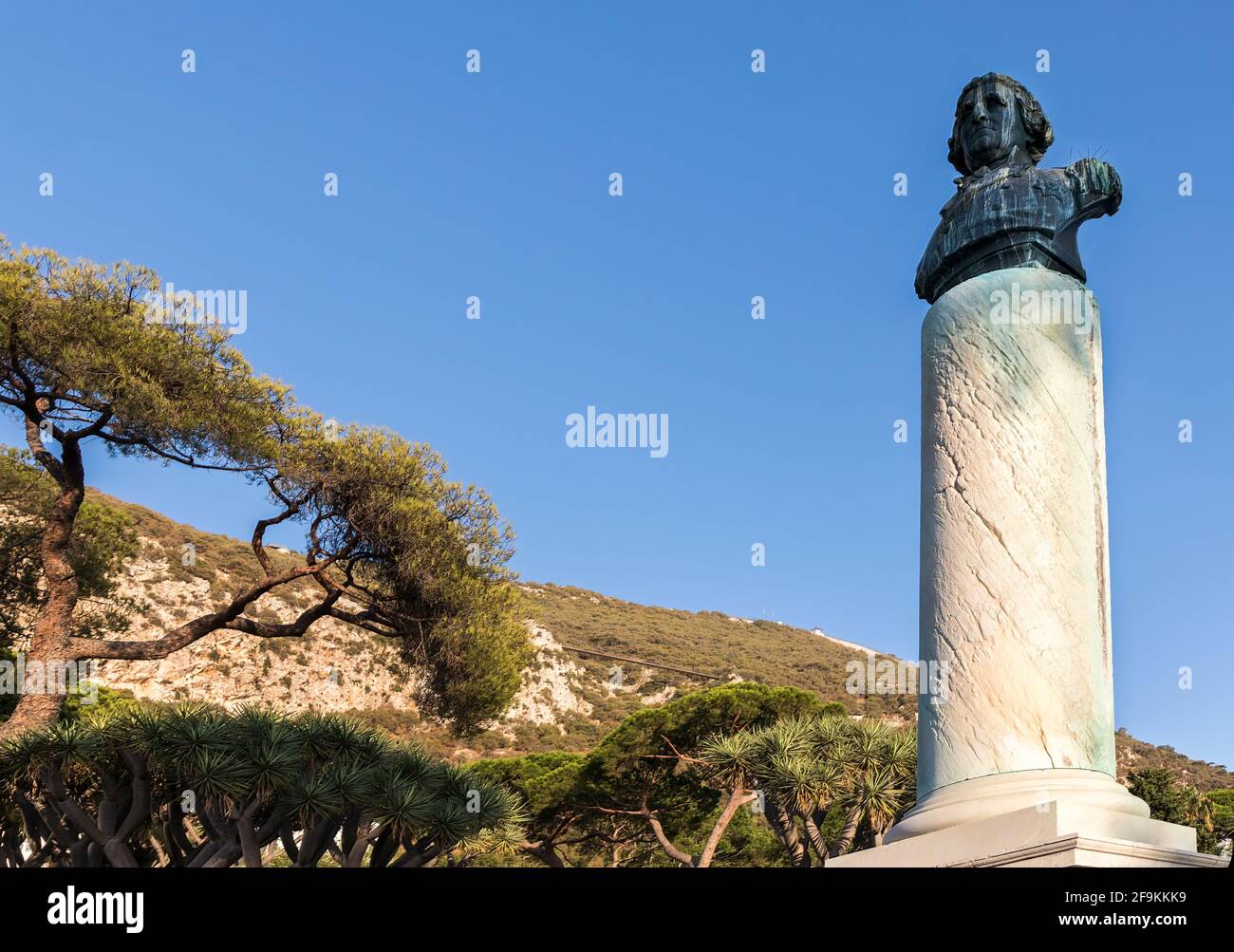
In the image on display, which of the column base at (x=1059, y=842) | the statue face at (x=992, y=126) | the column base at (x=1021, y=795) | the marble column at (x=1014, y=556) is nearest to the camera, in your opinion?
the column base at (x=1059, y=842)

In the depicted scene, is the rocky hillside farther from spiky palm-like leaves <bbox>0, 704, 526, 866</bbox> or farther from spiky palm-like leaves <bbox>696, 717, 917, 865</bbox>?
spiky palm-like leaves <bbox>0, 704, 526, 866</bbox>

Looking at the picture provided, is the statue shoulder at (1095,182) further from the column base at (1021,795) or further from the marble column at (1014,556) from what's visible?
the column base at (1021,795)

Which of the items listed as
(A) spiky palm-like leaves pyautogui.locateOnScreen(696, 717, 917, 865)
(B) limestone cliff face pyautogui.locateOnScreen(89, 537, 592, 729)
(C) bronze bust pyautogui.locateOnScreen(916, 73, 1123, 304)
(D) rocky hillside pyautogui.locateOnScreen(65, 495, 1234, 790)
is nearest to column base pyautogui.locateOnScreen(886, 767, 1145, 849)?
(C) bronze bust pyautogui.locateOnScreen(916, 73, 1123, 304)

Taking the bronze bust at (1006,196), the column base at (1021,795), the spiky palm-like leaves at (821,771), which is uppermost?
the bronze bust at (1006,196)

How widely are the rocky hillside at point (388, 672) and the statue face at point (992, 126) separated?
27.4 metres

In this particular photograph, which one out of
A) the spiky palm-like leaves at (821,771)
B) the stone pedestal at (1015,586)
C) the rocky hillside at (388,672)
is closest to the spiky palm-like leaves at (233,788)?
the spiky palm-like leaves at (821,771)

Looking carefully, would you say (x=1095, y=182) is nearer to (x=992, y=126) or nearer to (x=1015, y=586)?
(x=992, y=126)

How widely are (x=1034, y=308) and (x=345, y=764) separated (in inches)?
456

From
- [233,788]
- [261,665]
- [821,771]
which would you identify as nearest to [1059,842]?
[233,788]

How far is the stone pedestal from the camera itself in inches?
207

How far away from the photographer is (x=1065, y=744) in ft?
17.9

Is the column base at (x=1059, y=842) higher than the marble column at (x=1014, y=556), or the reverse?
the marble column at (x=1014, y=556)

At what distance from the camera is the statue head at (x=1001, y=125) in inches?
280
